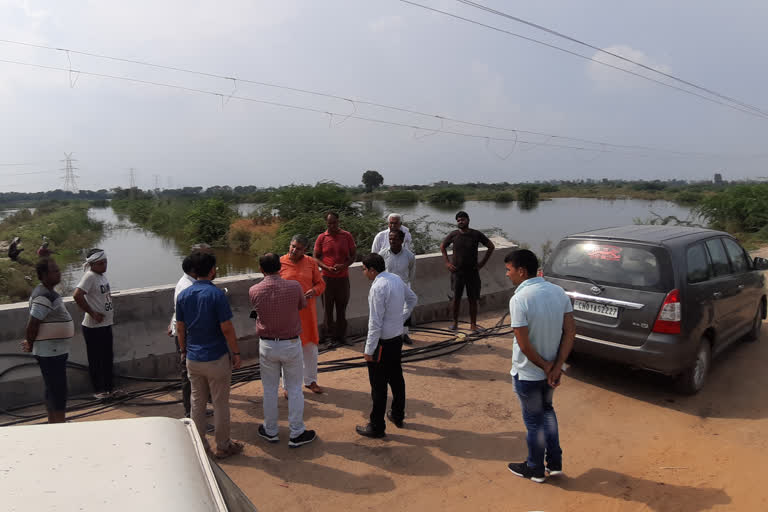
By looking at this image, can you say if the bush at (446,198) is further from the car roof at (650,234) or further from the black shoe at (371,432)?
the black shoe at (371,432)

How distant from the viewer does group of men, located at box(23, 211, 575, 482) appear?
368 cm

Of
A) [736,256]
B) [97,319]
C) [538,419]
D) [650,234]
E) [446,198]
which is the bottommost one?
[538,419]

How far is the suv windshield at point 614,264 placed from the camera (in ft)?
17.0

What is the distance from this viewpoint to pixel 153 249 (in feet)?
135

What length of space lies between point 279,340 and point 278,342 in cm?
2

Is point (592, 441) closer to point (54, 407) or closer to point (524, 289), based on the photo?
point (524, 289)

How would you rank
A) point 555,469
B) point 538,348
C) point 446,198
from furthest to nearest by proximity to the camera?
1. point 446,198
2. point 555,469
3. point 538,348

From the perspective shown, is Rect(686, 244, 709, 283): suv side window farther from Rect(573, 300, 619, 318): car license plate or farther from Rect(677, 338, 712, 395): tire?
Rect(573, 300, 619, 318): car license plate

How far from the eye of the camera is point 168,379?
5793 mm

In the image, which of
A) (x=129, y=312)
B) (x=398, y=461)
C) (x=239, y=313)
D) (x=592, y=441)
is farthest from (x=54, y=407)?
(x=592, y=441)

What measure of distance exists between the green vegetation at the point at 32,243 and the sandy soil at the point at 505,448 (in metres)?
15.4

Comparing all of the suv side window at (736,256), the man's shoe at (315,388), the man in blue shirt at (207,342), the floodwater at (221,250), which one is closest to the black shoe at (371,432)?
the man's shoe at (315,388)

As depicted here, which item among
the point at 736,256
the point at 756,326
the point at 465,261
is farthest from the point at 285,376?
the point at 756,326

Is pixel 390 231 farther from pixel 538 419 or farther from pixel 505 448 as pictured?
pixel 538 419
